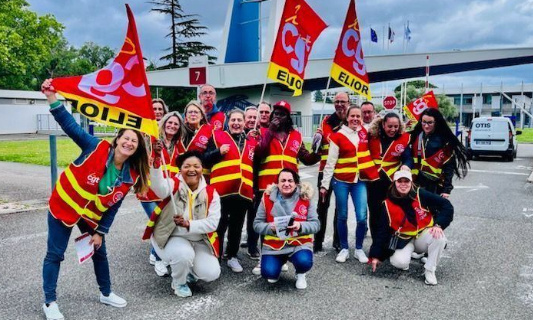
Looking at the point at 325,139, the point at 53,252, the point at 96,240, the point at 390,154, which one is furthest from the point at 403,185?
the point at 53,252

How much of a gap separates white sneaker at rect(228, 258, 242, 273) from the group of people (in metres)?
0.01

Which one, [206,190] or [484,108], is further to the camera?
[484,108]

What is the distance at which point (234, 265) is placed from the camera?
5.02 m

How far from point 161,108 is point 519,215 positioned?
6.44m

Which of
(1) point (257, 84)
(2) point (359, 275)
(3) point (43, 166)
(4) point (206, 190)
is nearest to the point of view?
(4) point (206, 190)

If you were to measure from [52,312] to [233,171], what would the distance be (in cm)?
221

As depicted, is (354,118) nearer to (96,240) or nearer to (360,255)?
(360,255)

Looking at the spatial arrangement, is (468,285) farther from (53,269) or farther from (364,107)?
(53,269)

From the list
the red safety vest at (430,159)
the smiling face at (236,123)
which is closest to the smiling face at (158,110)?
the smiling face at (236,123)

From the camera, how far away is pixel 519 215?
8.08 meters

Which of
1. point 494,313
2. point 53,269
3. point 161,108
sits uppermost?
point 161,108

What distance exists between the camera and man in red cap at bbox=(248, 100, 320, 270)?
517 cm

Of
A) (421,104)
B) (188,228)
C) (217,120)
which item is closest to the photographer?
(188,228)

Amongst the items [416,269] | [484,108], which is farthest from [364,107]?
[484,108]
